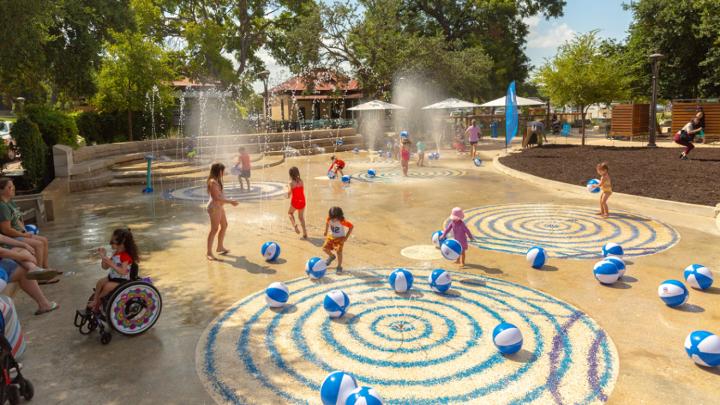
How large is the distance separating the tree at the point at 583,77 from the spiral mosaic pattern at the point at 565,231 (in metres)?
16.2

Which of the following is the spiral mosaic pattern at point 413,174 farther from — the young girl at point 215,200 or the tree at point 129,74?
the tree at point 129,74

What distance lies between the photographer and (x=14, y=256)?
6.64 m

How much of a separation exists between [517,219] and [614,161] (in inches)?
423

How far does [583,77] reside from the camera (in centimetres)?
2645

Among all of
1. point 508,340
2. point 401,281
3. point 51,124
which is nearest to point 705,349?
point 508,340

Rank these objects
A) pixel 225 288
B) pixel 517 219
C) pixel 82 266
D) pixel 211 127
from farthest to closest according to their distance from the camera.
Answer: pixel 211 127 → pixel 517 219 → pixel 82 266 → pixel 225 288

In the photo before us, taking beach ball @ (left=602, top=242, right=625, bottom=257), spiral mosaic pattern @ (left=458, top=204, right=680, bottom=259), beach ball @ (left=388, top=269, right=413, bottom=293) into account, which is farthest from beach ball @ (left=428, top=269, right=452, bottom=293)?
beach ball @ (left=602, top=242, right=625, bottom=257)

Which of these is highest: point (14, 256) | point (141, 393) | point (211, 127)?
point (211, 127)

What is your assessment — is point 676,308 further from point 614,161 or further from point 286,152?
point 286,152

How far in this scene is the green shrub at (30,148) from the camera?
50.1 ft

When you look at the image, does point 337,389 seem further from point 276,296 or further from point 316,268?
point 316,268

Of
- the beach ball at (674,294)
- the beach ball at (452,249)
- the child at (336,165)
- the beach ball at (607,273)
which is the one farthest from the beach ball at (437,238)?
the child at (336,165)

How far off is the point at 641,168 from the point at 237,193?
14.3 m

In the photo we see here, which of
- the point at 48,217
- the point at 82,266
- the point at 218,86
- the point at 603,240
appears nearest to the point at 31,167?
the point at 48,217
